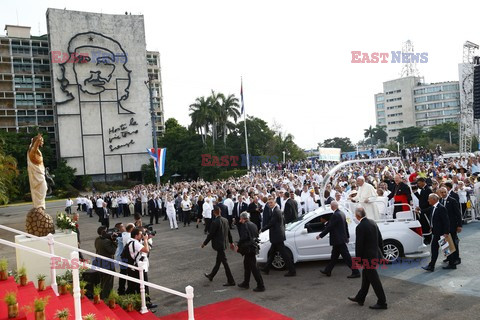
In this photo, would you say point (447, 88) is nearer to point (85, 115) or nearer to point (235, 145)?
point (235, 145)

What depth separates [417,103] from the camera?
414ft

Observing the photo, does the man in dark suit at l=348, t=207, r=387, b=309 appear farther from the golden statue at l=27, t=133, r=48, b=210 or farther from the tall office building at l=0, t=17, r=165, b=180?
the tall office building at l=0, t=17, r=165, b=180

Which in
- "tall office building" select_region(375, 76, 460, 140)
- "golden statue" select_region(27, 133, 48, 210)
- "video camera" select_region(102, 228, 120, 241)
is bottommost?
"video camera" select_region(102, 228, 120, 241)

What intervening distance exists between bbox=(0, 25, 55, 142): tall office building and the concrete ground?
210ft

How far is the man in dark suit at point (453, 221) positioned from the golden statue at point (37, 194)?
31.0 feet

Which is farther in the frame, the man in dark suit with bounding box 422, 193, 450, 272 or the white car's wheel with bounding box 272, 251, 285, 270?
the white car's wheel with bounding box 272, 251, 285, 270

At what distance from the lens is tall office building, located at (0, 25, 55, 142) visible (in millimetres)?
66062

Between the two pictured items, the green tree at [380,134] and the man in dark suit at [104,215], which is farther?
the green tree at [380,134]

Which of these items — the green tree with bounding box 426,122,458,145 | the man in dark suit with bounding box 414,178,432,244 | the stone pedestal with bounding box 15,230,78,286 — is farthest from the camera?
the green tree with bounding box 426,122,458,145

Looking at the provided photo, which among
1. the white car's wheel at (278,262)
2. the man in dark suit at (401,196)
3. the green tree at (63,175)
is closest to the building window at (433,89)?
the green tree at (63,175)

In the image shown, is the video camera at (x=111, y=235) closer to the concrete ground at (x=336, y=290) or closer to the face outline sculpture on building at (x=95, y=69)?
the concrete ground at (x=336, y=290)

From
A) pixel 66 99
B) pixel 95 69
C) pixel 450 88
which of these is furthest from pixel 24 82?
pixel 450 88

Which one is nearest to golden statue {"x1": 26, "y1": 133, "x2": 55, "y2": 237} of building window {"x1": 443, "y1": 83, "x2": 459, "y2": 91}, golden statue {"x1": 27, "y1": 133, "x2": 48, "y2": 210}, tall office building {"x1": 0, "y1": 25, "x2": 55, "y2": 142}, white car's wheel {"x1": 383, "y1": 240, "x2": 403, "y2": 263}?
golden statue {"x1": 27, "y1": 133, "x2": 48, "y2": 210}

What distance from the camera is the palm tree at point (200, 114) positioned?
58781 mm
